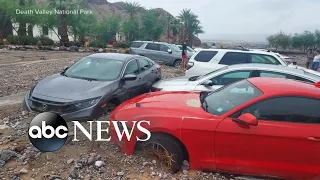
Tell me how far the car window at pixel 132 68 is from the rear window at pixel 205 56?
110 inches

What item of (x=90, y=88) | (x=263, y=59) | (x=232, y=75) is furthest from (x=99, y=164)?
(x=263, y=59)

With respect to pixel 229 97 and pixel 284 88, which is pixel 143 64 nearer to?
pixel 229 97

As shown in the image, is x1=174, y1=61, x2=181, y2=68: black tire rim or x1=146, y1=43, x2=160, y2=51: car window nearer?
x1=146, y1=43, x2=160, y2=51: car window

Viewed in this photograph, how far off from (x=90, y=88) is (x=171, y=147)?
2.51m

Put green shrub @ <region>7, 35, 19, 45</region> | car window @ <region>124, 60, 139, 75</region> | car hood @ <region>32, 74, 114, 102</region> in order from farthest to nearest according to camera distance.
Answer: green shrub @ <region>7, 35, 19, 45</region> → car window @ <region>124, 60, 139, 75</region> → car hood @ <region>32, 74, 114, 102</region>

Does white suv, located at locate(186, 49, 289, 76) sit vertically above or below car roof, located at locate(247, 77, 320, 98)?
above

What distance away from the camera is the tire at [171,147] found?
3.88 metres

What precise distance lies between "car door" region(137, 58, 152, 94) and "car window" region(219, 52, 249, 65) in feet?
8.35

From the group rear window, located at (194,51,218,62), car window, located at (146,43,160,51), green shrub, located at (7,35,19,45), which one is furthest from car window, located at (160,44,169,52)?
green shrub, located at (7,35,19,45)

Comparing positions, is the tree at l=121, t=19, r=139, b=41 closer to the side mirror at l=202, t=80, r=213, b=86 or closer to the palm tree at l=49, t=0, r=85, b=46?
the palm tree at l=49, t=0, r=85, b=46

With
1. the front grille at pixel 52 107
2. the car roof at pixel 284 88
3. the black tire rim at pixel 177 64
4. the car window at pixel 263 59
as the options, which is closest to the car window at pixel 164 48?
the black tire rim at pixel 177 64

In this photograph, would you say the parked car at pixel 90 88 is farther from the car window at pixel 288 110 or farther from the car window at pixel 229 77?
the car window at pixel 288 110

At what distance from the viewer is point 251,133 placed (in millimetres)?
3625

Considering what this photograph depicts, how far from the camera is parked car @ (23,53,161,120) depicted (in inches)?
207
